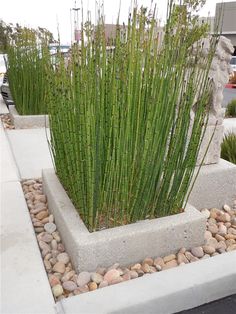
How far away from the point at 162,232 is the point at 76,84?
0.70m

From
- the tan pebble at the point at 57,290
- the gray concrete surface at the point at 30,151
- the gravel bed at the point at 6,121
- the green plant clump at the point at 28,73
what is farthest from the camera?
the gravel bed at the point at 6,121

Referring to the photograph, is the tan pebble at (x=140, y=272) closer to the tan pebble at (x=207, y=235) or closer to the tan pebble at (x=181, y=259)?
the tan pebble at (x=181, y=259)

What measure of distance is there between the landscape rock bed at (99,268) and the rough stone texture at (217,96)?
1.07 ft

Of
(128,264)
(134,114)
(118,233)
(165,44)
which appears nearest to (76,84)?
(134,114)

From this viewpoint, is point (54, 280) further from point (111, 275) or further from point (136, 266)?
point (136, 266)

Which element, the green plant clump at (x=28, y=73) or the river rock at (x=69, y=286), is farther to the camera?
the green plant clump at (x=28, y=73)

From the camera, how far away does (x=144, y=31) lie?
130 cm

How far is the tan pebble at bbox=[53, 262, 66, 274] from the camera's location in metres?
1.39

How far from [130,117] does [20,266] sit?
2.30ft

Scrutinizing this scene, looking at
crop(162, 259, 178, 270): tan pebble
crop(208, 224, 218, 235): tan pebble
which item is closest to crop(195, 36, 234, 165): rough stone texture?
crop(208, 224, 218, 235): tan pebble

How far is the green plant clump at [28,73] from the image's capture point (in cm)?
364

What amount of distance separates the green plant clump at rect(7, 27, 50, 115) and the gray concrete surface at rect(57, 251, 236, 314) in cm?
268

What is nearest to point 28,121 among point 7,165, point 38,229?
point 7,165

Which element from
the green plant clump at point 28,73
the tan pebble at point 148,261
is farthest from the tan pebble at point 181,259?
the green plant clump at point 28,73
